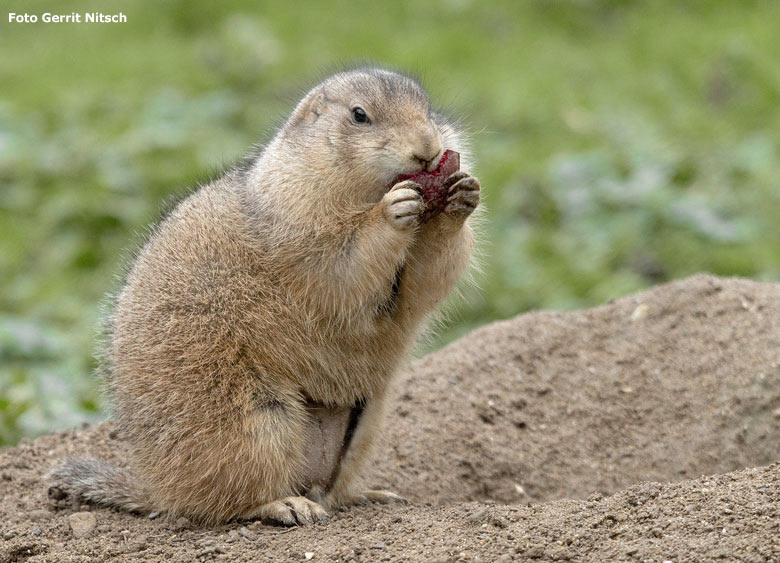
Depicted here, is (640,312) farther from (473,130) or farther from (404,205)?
(473,130)

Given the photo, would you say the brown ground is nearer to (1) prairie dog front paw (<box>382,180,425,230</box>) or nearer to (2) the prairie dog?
(2) the prairie dog

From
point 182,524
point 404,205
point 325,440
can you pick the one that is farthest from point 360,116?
point 182,524

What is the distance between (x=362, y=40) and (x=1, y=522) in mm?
10519

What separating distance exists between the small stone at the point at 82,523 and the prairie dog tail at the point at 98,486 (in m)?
0.19

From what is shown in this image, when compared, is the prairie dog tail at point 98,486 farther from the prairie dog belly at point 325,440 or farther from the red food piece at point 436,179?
the red food piece at point 436,179

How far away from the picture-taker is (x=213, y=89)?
44.3 ft

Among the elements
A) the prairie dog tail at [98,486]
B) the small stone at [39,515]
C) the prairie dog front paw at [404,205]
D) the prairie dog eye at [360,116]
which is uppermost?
the prairie dog eye at [360,116]

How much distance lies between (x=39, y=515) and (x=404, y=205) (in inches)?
92.3

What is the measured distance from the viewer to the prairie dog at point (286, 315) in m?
4.68

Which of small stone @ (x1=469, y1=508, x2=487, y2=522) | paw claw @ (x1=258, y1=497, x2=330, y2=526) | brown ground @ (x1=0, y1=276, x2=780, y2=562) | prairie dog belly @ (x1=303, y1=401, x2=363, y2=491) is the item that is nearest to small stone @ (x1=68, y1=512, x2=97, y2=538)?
brown ground @ (x1=0, y1=276, x2=780, y2=562)

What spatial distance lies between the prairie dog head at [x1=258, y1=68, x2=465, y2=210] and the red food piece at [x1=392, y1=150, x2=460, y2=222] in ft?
0.12

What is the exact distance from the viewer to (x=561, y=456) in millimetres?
5848

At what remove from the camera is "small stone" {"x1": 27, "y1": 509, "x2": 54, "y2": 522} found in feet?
16.1

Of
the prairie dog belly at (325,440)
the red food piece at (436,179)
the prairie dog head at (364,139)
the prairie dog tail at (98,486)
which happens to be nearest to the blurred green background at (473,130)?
the prairie dog tail at (98,486)
